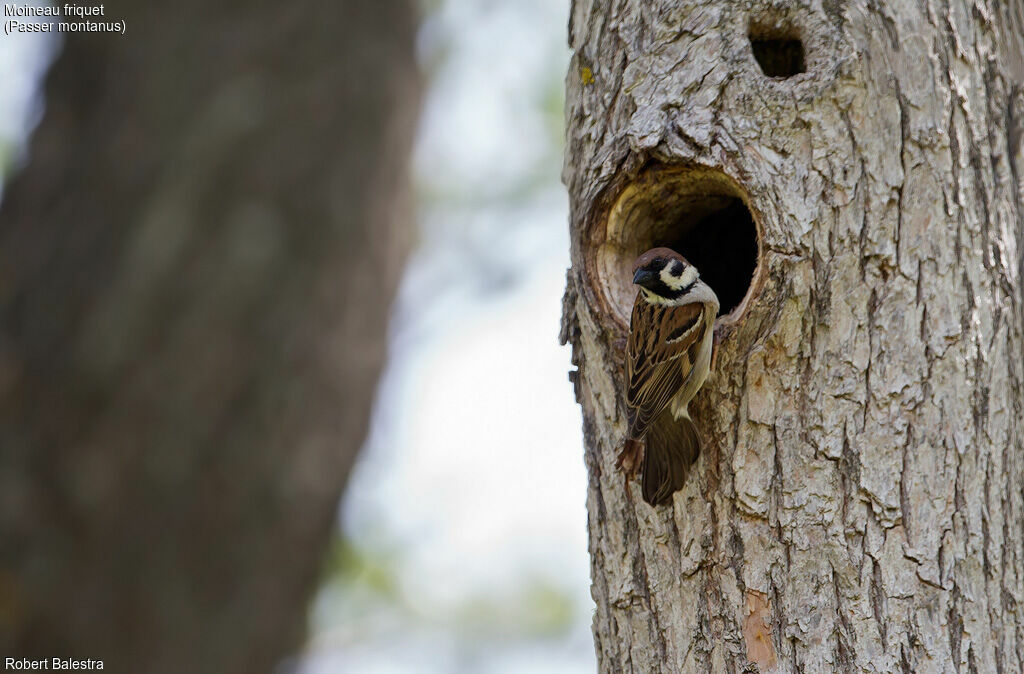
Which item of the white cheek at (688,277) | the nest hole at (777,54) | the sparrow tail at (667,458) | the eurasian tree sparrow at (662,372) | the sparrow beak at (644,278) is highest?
the nest hole at (777,54)

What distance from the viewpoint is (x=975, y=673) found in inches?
96.9

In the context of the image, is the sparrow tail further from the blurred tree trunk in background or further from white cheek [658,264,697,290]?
the blurred tree trunk in background

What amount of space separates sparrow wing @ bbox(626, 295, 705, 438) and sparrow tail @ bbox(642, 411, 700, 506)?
0.17ft

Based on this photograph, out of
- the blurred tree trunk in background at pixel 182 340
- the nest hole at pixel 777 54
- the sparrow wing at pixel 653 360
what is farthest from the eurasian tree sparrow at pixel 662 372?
the blurred tree trunk in background at pixel 182 340

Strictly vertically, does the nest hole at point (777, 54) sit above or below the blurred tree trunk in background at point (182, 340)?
above

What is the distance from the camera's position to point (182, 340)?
103 inches

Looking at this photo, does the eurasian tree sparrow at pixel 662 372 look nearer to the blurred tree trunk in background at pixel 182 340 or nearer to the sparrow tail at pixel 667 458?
the sparrow tail at pixel 667 458

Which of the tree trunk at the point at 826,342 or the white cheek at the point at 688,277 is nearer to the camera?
the tree trunk at the point at 826,342

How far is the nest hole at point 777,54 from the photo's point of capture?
2979 millimetres

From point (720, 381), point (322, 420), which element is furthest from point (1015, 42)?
point (322, 420)

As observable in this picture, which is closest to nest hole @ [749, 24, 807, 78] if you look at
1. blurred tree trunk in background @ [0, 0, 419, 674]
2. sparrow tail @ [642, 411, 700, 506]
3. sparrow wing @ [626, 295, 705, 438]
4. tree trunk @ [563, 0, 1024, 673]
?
tree trunk @ [563, 0, 1024, 673]

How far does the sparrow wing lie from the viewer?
279 cm

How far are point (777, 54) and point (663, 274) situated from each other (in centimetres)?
73

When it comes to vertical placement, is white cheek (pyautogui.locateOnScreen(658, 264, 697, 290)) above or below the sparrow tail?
above
